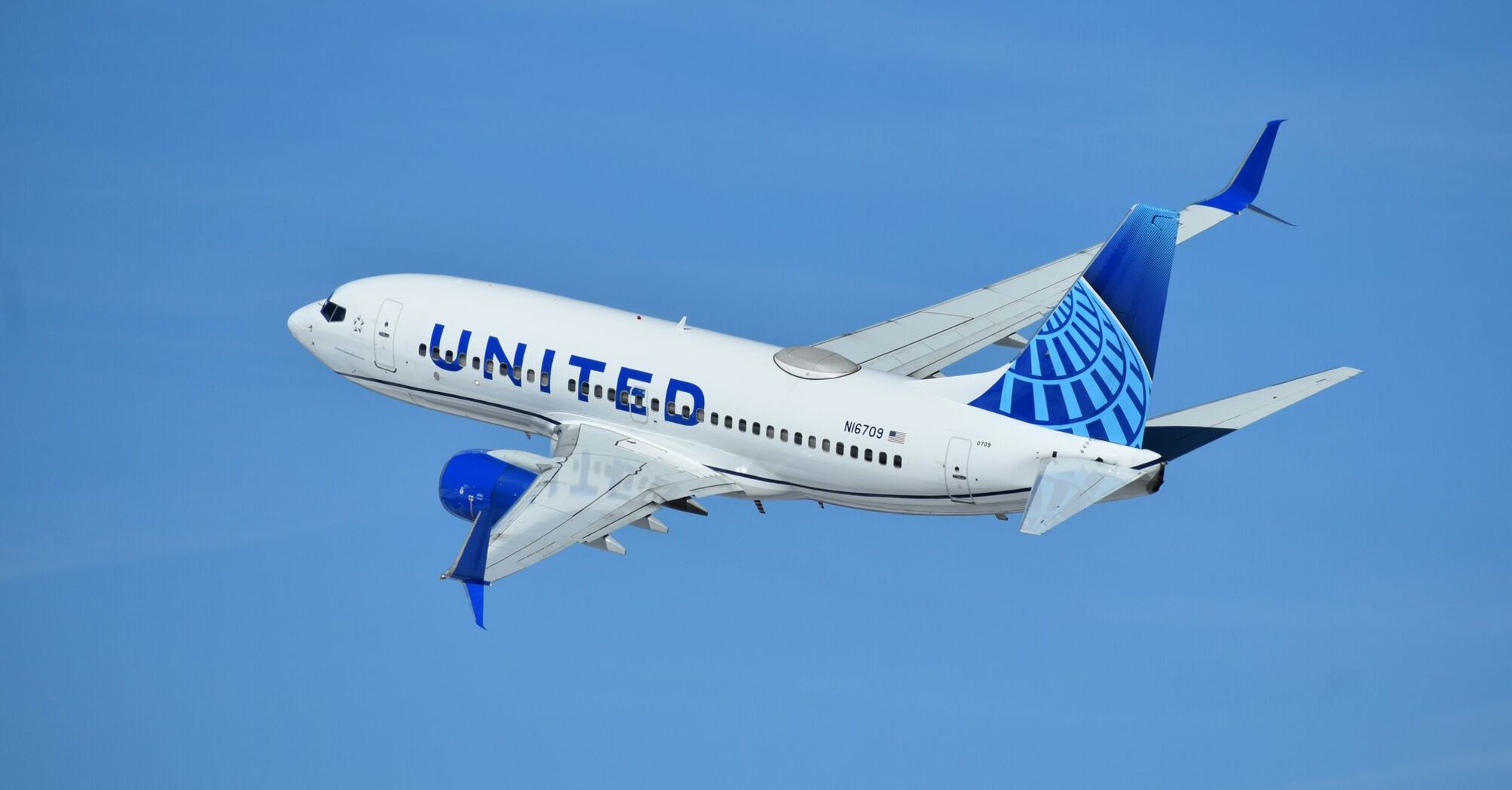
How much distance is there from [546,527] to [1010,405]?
12.7 metres

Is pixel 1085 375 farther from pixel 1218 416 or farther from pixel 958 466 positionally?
pixel 958 466

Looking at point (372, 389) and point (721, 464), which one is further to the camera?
point (372, 389)

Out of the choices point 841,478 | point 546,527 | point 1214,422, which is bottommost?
point 546,527

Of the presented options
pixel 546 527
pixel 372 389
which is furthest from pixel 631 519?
pixel 372 389

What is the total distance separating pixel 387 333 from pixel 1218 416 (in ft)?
82.6

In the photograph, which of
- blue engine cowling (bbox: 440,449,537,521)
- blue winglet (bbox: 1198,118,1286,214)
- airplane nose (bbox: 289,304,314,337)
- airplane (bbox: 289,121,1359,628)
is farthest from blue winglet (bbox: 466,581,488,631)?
blue winglet (bbox: 1198,118,1286,214)

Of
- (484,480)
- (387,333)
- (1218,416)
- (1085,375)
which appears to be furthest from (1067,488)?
(387,333)

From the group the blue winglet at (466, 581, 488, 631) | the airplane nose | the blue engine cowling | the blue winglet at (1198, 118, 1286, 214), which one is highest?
the blue winglet at (1198, 118, 1286, 214)

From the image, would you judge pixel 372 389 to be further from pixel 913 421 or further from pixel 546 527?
pixel 913 421

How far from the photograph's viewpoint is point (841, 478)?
195 feet

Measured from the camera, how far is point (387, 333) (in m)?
66.2

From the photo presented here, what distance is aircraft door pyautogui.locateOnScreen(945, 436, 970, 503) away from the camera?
57750mm

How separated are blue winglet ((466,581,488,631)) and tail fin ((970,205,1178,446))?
15.1m

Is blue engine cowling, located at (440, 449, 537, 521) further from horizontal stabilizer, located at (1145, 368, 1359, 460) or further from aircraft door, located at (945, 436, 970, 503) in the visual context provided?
horizontal stabilizer, located at (1145, 368, 1359, 460)
